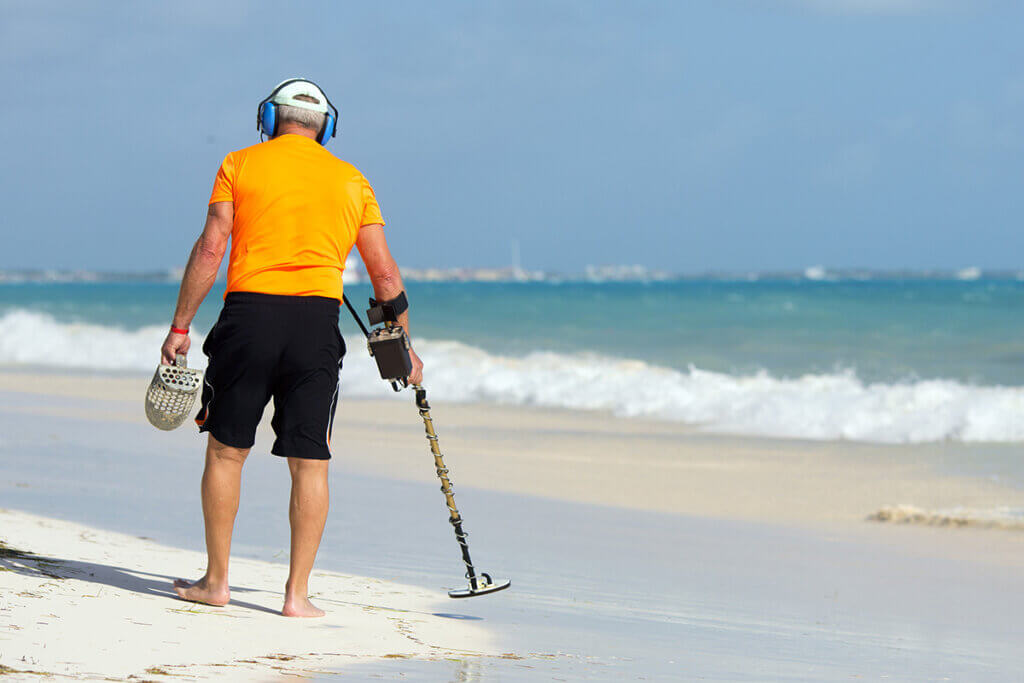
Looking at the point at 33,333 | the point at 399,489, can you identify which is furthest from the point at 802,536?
the point at 33,333

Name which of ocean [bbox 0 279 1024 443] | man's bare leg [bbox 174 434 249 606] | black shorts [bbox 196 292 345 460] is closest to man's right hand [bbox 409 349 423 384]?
black shorts [bbox 196 292 345 460]

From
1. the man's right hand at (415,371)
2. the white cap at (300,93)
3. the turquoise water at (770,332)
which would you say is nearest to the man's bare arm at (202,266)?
the white cap at (300,93)

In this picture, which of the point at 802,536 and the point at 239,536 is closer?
the point at 239,536

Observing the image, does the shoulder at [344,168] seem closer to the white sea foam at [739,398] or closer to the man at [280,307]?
the man at [280,307]

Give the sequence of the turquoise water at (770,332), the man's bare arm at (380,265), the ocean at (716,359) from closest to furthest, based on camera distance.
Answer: the man's bare arm at (380,265), the ocean at (716,359), the turquoise water at (770,332)

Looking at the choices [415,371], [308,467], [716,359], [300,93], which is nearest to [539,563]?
[415,371]

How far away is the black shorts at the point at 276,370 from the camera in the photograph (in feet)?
12.1

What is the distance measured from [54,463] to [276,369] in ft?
15.6

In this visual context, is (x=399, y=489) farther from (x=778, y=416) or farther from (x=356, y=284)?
(x=356, y=284)

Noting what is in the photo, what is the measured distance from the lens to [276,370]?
147 inches

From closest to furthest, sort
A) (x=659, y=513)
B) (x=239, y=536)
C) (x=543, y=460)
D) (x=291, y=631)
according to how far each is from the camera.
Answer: (x=291, y=631), (x=239, y=536), (x=659, y=513), (x=543, y=460)

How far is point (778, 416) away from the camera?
12.7m

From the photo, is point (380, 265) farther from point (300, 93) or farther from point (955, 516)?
point (955, 516)

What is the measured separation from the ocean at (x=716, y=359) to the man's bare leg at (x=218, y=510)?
8.71m
